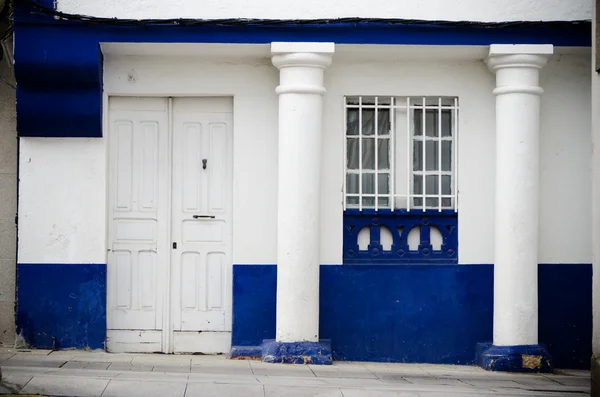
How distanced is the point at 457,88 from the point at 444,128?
46cm

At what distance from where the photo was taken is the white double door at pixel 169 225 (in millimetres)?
9750

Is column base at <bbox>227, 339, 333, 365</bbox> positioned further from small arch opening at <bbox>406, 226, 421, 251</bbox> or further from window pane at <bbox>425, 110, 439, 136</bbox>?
window pane at <bbox>425, 110, 439, 136</bbox>

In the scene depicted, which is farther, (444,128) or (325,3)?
→ (444,128)

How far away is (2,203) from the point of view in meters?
9.83

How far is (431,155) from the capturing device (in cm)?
991

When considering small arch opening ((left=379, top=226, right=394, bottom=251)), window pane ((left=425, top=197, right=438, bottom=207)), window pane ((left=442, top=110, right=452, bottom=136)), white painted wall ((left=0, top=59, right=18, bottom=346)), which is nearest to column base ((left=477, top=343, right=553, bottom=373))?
small arch opening ((left=379, top=226, right=394, bottom=251))

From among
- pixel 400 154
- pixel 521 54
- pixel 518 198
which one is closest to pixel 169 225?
pixel 400 154

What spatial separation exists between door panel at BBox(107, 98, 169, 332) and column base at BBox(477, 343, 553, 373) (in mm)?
3632

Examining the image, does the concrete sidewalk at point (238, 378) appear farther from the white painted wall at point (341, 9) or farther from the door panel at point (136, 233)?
the white painted wall at point (341, 9)

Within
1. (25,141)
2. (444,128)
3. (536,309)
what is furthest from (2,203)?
(536,309)

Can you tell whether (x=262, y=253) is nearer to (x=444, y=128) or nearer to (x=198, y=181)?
(x=198, y=181)

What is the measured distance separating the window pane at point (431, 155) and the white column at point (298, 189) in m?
1.36

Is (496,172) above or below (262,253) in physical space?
above

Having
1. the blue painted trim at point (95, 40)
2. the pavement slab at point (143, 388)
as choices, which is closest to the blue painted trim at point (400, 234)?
the blue painted trim at point (95, 40)
